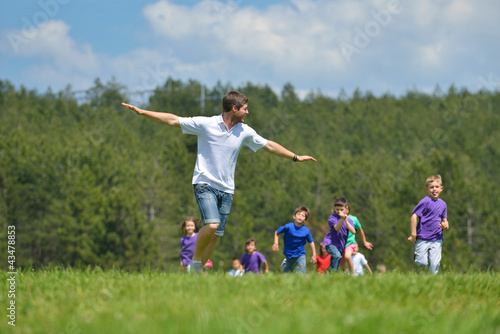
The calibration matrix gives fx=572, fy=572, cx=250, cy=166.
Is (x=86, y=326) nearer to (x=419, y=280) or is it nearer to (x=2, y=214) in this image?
(x=419, y=280)

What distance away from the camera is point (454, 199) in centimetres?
5422

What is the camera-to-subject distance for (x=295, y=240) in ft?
35.1

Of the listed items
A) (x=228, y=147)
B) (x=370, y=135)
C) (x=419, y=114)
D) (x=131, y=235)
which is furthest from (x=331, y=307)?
(x=419, y=114)

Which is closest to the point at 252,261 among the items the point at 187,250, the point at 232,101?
the point at 187,250

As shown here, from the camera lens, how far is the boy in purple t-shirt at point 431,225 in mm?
9125

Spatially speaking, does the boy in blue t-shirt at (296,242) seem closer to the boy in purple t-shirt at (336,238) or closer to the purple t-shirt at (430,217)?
the boy in purple t-shirt at (336,238)

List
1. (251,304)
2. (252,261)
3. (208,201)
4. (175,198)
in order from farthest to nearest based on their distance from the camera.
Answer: (175,198), (252,261), (208,201), (251,304)

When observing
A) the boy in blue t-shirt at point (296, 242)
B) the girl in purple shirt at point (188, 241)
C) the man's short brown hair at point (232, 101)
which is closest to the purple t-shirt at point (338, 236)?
the boy in blue t-shirt at point (296, 242)

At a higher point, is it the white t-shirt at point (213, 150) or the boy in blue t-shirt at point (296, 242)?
the white t-shirt at point (213, 150)

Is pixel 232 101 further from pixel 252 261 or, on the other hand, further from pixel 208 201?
pixel 252 261

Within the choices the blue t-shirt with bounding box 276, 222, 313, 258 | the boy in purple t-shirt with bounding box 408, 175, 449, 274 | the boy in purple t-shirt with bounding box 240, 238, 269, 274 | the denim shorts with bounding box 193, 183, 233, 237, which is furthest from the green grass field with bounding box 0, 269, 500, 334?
the boy in purple t-shirt with bounding box 240, 238, 269, 274

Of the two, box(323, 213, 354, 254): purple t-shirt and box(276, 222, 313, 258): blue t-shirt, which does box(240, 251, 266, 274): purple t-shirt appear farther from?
box(323, 213, 354, 254): purple t-shirt

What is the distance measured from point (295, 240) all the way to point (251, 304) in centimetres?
644

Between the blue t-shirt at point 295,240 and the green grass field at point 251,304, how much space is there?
460cm
